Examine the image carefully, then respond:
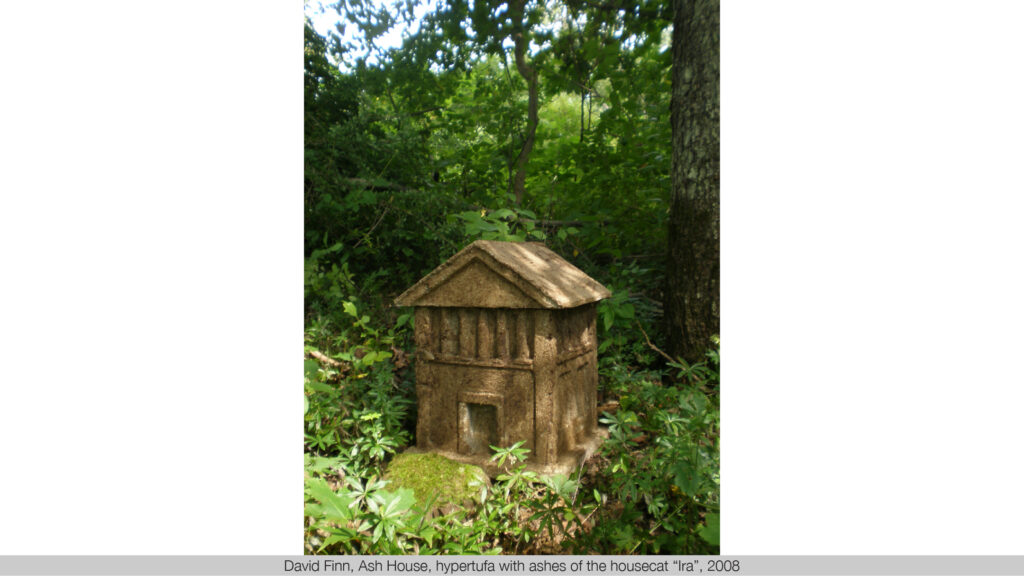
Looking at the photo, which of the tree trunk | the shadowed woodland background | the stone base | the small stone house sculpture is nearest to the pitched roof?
the small stone house sculpture

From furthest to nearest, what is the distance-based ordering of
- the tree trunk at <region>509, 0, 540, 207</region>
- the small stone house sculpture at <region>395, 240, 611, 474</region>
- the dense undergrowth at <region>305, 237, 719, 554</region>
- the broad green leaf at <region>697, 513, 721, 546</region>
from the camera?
1. the tree trunk at <region>509, 0, 540, 207</region>
2. the small stone house sculpture at <region>395, 240, 611, 474</region>
3. the dense undergrowth at <region>305, 237, 719, 554</region>
4. the broad green leaf at <region>697, 513, 721, 546</region>

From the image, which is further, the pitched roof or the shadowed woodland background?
the pitched roof

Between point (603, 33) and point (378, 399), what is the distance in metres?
3.25

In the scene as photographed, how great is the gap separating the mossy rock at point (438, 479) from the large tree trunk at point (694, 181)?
1652mm

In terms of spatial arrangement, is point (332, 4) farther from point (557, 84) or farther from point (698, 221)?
point (698, 221)

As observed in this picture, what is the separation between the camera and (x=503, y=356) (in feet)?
8.86

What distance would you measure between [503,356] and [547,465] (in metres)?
0.59

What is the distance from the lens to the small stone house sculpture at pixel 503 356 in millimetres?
2619

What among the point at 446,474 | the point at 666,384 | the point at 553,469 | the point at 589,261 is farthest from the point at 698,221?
the point at 446,474

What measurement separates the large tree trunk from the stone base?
1.01 meters

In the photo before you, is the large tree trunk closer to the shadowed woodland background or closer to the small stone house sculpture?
the shadowed woodland background

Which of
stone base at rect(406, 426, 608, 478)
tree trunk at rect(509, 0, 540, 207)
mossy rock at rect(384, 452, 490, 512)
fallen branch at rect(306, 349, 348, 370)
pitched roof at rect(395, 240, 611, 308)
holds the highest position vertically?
tree trunk at rect(509, 0, 540, 207)

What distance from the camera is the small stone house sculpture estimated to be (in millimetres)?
2619

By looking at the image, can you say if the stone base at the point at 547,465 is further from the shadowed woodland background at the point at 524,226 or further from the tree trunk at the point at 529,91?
the tree trunk at the point at 529,91
